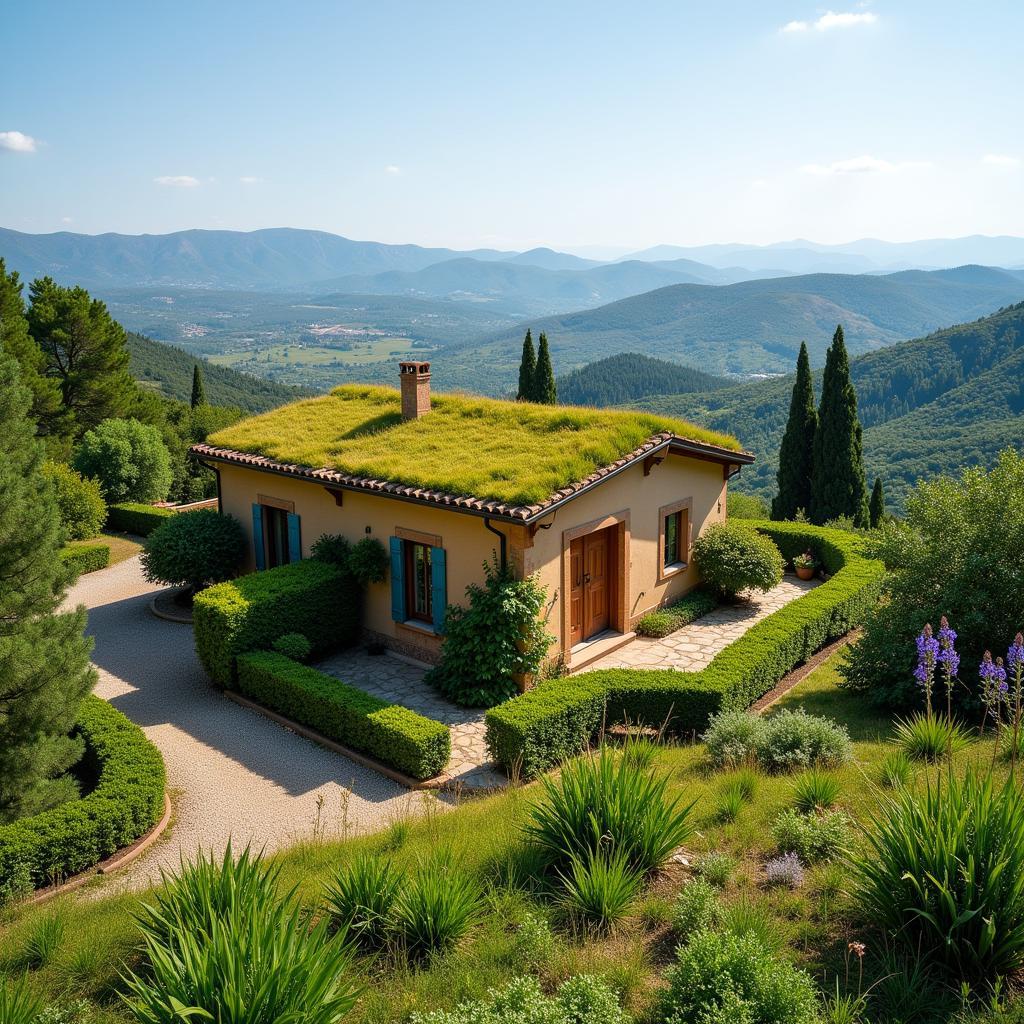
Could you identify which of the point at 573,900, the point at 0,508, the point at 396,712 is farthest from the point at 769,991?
the point at 0,508

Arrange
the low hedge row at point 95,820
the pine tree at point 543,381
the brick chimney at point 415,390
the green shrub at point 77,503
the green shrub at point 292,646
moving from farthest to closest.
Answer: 1. the pine tree at point 543,381
2. the green shrub at point 77,503
3. the brick chimney at point 415,390
4. the green shrub at point 292,646
5. the low hedge row at point 95,820

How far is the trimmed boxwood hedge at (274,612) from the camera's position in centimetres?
1343

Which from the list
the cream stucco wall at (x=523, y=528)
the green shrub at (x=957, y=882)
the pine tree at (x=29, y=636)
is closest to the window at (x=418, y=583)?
the cream stucco wall at (x=523, y=528)

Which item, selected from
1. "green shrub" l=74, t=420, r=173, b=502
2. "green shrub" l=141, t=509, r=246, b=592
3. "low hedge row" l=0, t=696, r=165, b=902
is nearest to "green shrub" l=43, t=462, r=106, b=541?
"green shrub" l=74, t=420, r=173, b=502

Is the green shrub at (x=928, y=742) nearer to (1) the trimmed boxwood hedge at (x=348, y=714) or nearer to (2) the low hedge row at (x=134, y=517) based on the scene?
(1) the trimmed boxwood hedge at (x=348, y=714)

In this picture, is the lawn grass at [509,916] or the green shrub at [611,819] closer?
the lawn grass at [509,916]

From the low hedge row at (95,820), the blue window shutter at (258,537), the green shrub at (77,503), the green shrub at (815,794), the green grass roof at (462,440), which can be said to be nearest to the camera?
the green shrub at (815,794)

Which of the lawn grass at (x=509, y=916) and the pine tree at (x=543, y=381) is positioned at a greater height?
the pine tree at (x=543, y=381)

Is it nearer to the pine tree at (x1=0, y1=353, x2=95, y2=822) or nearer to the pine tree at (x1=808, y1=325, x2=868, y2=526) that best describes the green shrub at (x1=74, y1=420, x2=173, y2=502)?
the pine tree at (x1=0, y1=353, x2=95, y2=822)

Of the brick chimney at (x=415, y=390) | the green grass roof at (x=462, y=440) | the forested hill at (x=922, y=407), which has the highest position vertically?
the brick chimney at (x=415, y=390)

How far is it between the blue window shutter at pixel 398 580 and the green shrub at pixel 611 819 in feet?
27.0

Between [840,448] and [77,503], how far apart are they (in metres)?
26.1

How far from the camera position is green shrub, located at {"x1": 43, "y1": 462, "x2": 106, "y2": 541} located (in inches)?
934

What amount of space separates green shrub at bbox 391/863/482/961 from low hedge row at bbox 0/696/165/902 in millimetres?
4912
